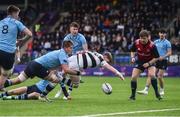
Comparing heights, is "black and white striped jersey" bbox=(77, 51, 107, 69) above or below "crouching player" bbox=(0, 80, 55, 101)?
above

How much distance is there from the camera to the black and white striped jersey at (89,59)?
17.6 metres

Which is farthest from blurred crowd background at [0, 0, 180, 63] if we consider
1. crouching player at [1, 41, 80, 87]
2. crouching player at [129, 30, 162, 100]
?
crouching player at [1, 41, 80, 87]

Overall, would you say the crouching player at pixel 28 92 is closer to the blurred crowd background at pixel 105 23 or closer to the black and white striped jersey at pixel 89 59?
the black and white striped jersey at pixel 89 59

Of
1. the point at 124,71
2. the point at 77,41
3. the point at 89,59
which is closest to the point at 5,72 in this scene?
the point at 89,59

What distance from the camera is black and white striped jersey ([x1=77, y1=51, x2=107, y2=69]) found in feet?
57.7

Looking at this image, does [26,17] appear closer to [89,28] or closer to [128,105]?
[89,28]

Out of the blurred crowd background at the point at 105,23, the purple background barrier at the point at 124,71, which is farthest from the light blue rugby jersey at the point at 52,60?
the blurred crowd background at the point at 105,23

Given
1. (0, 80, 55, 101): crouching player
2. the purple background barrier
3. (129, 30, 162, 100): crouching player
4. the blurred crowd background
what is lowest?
the purple background barrier

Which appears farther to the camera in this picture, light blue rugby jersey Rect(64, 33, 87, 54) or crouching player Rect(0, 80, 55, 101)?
light blue rugby jersey Rect(64, 33, 87, 54)

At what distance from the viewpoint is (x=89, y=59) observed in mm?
17688

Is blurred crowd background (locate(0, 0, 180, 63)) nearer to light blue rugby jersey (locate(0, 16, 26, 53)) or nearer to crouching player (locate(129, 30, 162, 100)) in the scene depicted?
crouching player (locate(129, 30, 162, 100))

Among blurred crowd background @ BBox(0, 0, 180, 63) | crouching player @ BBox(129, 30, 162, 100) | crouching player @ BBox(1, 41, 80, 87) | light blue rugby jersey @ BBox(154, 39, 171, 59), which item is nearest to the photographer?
crouching player @ BBox(1, 41, 80, 87)

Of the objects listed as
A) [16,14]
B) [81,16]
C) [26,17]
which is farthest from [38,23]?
[16,14]

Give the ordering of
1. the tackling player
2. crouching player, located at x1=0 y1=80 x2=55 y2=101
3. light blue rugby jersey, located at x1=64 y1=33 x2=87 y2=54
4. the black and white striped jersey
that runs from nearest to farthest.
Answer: the tackling player → crouching player, located at x1=0 y1=80 x2=55 y2=101 → the black and white striped jersey → light blue rugby jersey, located at x1=64 y1=33 x2=87 y2=54
